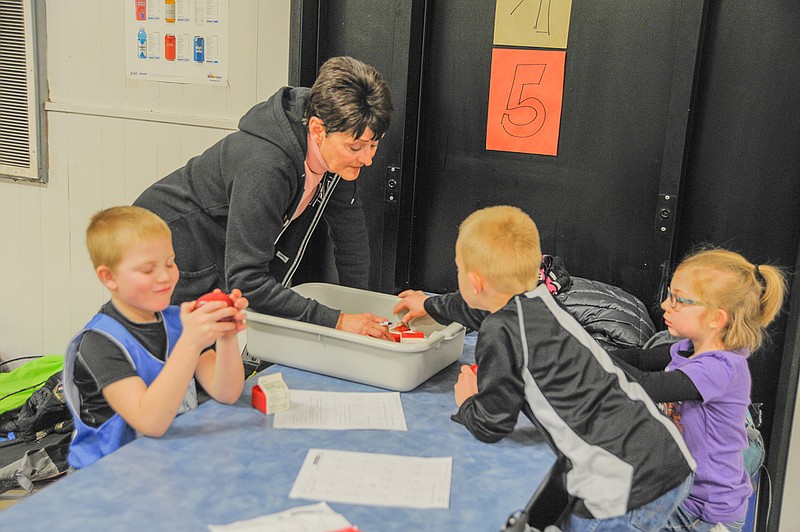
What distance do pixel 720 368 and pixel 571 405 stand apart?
0.42 metres

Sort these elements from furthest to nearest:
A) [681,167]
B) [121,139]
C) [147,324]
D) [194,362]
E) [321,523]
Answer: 1. [121,139]
2. [681,167]
3. [147,324]
4. [194,362]
5. [321,523]

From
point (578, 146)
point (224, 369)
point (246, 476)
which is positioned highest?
point (578, 146)

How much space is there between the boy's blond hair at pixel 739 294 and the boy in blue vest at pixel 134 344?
1.07 m

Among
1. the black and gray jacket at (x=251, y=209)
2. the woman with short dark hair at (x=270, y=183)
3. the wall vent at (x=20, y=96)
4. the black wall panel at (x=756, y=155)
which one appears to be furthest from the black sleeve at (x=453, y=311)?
the wall vent at (x=20, y=96)

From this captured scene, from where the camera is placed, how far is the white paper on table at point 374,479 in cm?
152

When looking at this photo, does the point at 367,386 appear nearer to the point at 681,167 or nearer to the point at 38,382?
the point at 681,167

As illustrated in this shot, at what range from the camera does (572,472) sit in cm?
173

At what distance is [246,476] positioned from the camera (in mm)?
1576

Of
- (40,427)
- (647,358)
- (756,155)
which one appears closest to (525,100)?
(756,155)

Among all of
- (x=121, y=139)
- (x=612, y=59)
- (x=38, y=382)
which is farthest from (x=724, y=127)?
(x=38, y=382)

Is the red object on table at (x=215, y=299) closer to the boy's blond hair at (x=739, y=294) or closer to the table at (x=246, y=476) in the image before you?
the table at (x=246, y=476)

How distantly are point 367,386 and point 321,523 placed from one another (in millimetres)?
703

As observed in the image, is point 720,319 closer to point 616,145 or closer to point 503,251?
point 503,251

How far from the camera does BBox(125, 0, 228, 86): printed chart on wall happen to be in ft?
10.5
